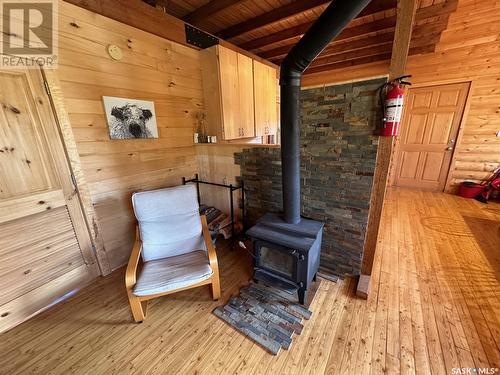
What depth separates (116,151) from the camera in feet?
6.50

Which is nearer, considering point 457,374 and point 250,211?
point 457,374

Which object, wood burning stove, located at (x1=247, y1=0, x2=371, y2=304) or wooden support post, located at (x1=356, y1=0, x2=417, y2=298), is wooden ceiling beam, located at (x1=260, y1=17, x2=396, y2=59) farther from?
wood burning stove, located at (x1=247, y1=0, x2=371, y2=304)

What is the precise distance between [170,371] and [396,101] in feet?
7.42

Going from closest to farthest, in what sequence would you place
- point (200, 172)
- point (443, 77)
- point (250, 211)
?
point (250, 211) → point (200, 172) → point (443, 77)

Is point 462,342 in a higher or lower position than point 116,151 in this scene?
lower

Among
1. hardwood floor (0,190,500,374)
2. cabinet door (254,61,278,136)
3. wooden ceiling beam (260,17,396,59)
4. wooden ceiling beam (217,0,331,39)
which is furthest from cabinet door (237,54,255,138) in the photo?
hardwood floor (0,190,500,374)

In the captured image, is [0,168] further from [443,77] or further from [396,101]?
[443,77]

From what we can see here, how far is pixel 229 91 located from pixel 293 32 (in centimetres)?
107

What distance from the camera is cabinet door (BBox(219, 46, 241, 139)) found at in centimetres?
245

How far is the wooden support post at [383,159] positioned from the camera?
133 cm

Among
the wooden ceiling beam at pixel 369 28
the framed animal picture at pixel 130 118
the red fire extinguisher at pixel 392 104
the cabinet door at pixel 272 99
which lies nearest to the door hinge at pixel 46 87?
the framed animal picture at pixel 130 118

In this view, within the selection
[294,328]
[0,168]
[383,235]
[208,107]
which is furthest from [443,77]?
[0,168]

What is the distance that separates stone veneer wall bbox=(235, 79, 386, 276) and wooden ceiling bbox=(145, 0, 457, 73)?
42.3 inches

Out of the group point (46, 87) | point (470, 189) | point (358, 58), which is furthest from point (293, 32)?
point (470, 189)
